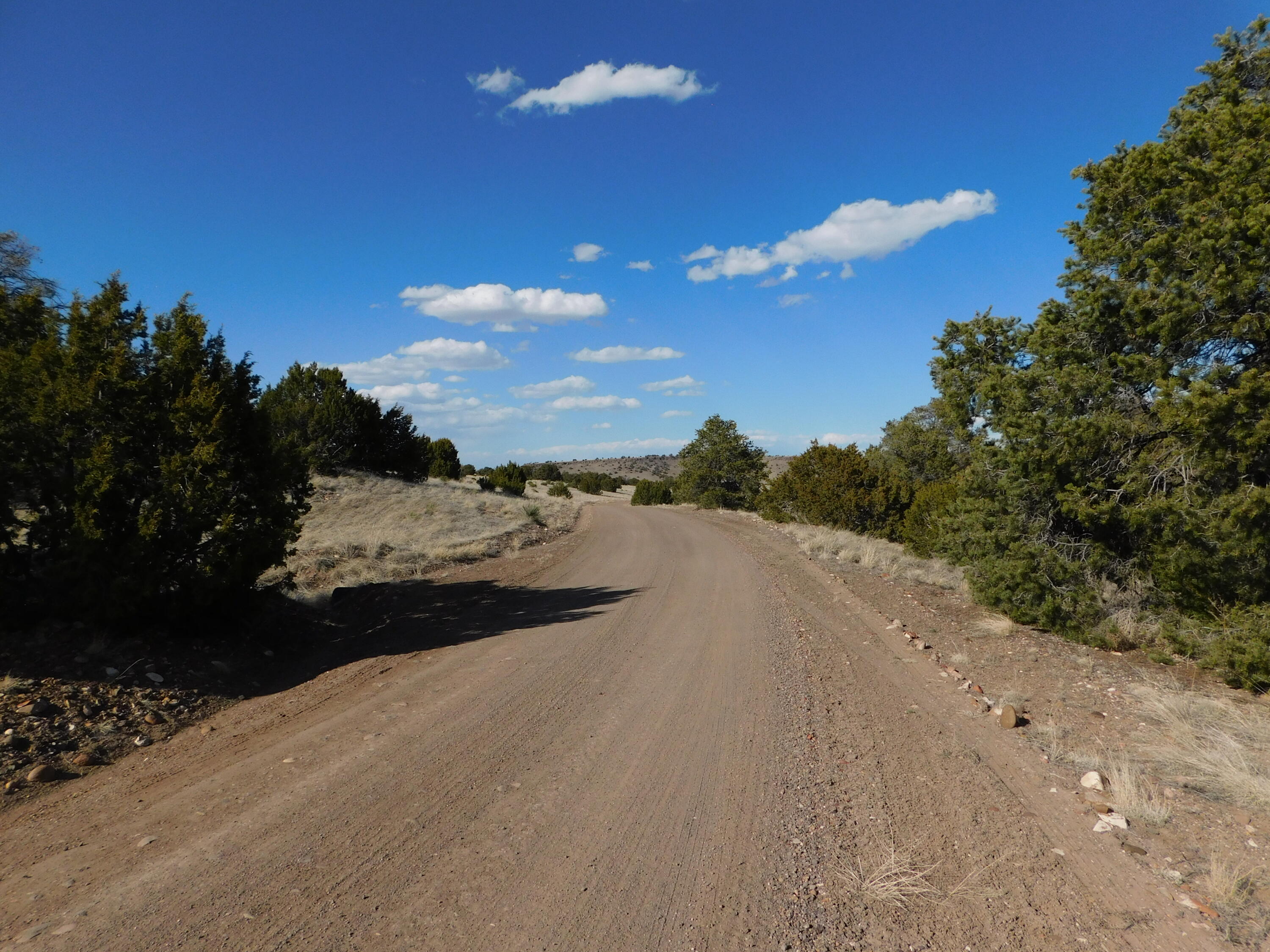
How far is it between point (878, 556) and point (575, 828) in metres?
15.2

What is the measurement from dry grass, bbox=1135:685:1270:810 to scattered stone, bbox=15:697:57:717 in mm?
9419

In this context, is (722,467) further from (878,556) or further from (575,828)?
(575,828)

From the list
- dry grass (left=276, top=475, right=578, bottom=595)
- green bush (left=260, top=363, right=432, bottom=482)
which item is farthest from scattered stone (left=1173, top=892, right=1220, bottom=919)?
green bush (left=260, top=363, right=432, bottom=482)

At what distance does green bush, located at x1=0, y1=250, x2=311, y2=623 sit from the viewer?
7652 mm

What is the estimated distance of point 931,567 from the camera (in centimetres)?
1750

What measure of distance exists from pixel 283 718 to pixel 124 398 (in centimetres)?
459

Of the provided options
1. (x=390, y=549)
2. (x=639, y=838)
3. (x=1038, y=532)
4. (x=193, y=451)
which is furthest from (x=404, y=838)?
(x=390, y=549)

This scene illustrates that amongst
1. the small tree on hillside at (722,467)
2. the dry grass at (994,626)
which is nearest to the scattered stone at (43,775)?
the dry grass at (994,626)

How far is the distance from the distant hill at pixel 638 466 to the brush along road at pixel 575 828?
96424 mm

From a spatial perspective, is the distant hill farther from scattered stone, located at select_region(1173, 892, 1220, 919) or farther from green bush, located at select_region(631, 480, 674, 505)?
scattered stone, located at select_region(1173, 892, 1220, 919)

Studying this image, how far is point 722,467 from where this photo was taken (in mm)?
43438

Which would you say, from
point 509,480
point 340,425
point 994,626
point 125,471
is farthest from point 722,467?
point 125,471

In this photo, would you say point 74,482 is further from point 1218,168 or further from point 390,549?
point 1218,168

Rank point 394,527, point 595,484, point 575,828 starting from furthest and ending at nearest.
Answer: point 595,484, point 394,527, point 575,828
